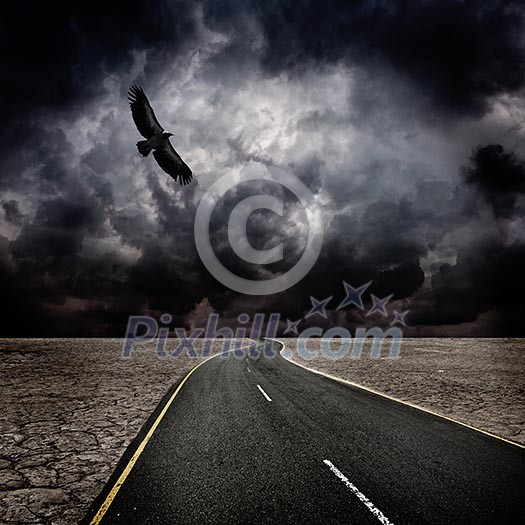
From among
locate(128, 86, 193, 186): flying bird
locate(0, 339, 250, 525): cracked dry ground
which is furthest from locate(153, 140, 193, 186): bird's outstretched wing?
locate(0, 339, 250, 525): cracked dry ground

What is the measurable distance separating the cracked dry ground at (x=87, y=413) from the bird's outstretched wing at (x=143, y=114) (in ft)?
31.1

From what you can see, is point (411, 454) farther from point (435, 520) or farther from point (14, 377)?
point (14, 377)

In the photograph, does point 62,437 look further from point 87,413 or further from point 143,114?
point 143,114

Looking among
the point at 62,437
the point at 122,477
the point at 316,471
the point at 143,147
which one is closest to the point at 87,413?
the point at 62,437

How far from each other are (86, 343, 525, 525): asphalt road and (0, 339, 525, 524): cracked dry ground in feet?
1.93

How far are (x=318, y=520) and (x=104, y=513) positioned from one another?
2.78 m

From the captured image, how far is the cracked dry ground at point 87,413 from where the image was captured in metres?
5.10

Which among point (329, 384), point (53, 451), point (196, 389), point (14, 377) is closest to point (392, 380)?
point (329, 384)

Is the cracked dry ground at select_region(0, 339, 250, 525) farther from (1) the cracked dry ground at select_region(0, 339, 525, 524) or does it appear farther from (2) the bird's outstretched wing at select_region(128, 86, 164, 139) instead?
(2) the bird's outstretched wing at select_region(128, 86, 164, 139)

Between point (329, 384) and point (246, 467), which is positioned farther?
point (329, 384)

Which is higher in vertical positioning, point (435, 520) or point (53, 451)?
point (435, 520)

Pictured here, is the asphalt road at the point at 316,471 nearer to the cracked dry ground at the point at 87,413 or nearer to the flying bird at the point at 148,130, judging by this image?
the cracked dry ground at the point at 87,413

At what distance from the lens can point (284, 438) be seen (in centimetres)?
736

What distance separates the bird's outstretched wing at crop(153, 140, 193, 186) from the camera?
42.7ft
